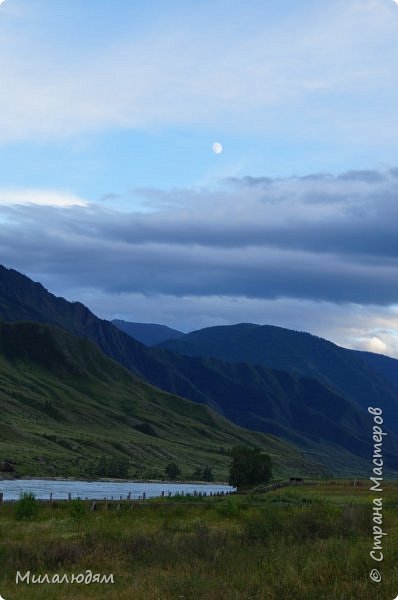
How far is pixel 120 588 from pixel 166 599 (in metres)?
2.83

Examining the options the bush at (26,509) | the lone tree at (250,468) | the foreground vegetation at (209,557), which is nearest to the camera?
the foreground vegetation at (209,557)

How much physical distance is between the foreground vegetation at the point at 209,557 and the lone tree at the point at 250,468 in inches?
4257

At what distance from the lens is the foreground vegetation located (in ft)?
81.6

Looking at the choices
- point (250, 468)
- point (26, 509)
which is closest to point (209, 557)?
point (26, 509)

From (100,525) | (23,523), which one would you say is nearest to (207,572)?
(100,525)

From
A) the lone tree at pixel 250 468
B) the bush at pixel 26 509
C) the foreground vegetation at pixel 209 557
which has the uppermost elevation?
the foreground vegetation at pixel 209 557

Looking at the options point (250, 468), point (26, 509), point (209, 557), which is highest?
point (209, 557)

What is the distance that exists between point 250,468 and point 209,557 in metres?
129

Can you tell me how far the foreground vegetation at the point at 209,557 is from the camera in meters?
24.9

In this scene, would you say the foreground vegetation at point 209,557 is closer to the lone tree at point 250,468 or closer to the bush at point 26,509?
the bush at point 26,509

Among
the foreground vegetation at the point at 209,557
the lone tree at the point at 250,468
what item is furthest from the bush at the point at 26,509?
the lone tree at the point at 250,468

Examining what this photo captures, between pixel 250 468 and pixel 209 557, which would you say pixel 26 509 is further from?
pixel 250 468

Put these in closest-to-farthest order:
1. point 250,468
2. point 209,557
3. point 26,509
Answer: point 209,557 < point 26,509 < point 250,468

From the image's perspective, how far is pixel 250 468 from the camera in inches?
6280
